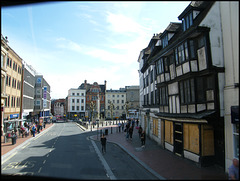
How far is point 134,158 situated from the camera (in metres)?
14.1

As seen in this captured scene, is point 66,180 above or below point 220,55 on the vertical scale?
below

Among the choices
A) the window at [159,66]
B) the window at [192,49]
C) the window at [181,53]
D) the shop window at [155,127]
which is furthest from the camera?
the shop window at [155,127]

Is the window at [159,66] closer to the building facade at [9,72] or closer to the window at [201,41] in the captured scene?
the window at [201,41]

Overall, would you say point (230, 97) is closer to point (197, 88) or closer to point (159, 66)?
point (197, 88)

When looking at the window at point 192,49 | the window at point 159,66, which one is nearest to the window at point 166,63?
the window at point 159,66

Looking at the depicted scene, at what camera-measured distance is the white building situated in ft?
282

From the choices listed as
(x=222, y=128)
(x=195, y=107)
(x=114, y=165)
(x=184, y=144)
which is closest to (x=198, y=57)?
(x=195, y=107)

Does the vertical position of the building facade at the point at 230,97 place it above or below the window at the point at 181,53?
below

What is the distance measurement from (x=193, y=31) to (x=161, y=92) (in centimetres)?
777

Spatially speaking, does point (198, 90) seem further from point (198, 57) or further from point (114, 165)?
point (114, 165)

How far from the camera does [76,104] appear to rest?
86.1 m

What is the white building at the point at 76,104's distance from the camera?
8581cm

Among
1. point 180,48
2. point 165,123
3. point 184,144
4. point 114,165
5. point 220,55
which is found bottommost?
point 114,165

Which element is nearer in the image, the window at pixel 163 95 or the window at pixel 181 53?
the window at pixel 181 53
